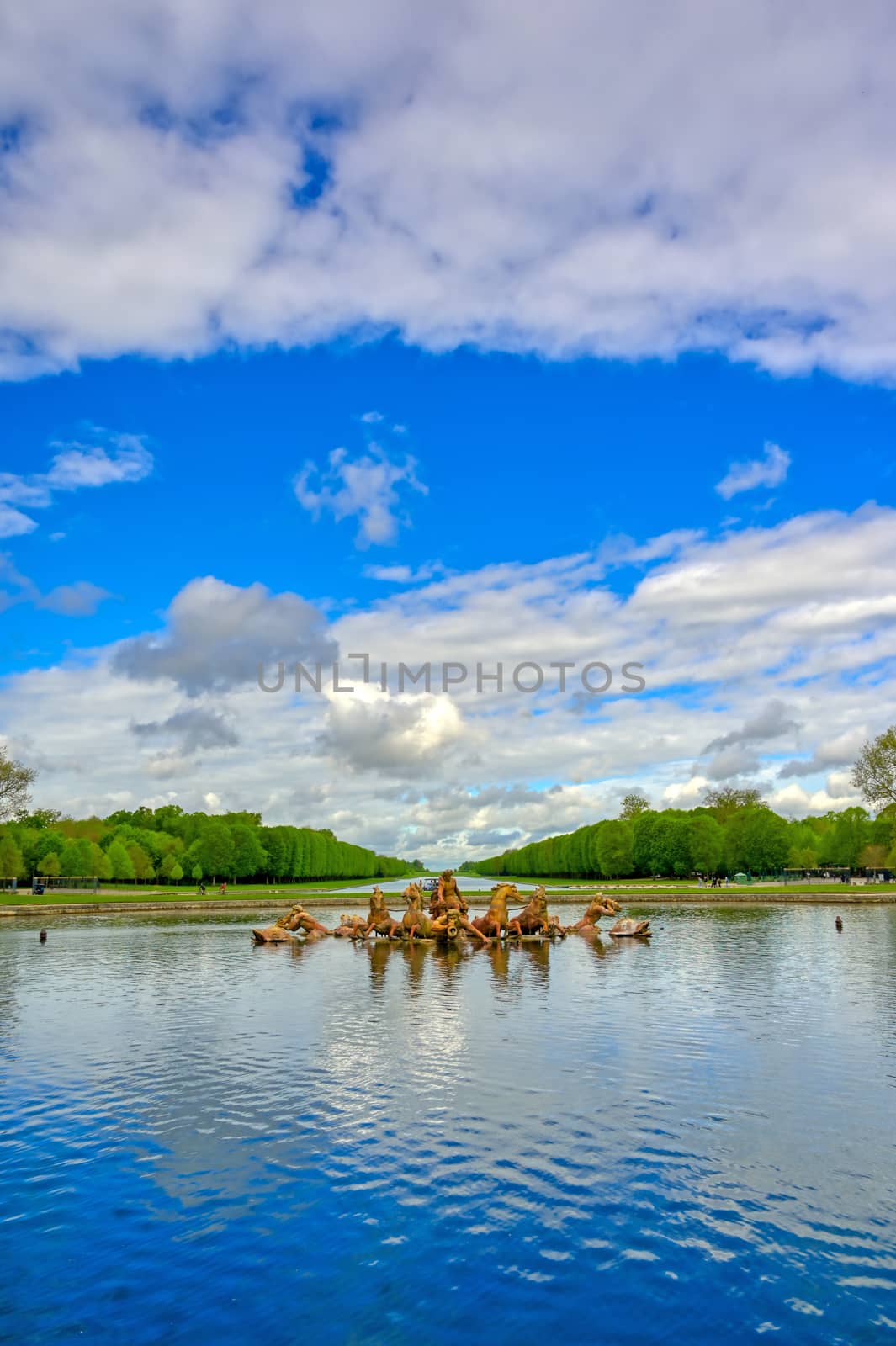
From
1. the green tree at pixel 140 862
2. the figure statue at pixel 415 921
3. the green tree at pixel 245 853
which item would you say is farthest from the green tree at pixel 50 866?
the figure statue at pixel 415 921

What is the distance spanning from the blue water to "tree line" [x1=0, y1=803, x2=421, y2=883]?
341ft

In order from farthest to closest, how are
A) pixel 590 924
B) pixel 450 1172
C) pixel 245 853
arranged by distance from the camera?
1. pixel 245 853
2. pixel 590 924
3. pixel 450 1172

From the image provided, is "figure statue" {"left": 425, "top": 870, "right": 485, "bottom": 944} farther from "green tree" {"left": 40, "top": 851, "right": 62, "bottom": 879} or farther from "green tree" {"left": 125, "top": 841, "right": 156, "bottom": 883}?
"green tree" {"left": 125, "top": 841, "right": 156, "bottom": 883}

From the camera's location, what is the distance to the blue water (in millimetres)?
10234

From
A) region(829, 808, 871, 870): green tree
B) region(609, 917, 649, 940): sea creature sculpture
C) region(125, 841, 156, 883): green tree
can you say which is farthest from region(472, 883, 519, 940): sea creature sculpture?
region(829, 808, 871, 870): green tree

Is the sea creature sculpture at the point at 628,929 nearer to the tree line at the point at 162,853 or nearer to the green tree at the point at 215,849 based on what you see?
the tree line at the point at 162,853

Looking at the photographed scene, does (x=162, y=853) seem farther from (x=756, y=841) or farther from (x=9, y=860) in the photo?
(x=756, y=841)

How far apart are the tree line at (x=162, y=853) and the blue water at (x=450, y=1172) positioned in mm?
103930

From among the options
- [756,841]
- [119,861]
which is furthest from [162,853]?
[756,841]

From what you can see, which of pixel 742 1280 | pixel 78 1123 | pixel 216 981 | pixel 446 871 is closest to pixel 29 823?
pixel 446 871

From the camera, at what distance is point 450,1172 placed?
1404 cm

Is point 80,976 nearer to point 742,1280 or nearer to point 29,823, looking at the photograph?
point 742,1280

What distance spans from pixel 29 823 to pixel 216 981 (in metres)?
139

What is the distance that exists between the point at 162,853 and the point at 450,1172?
163076mm
